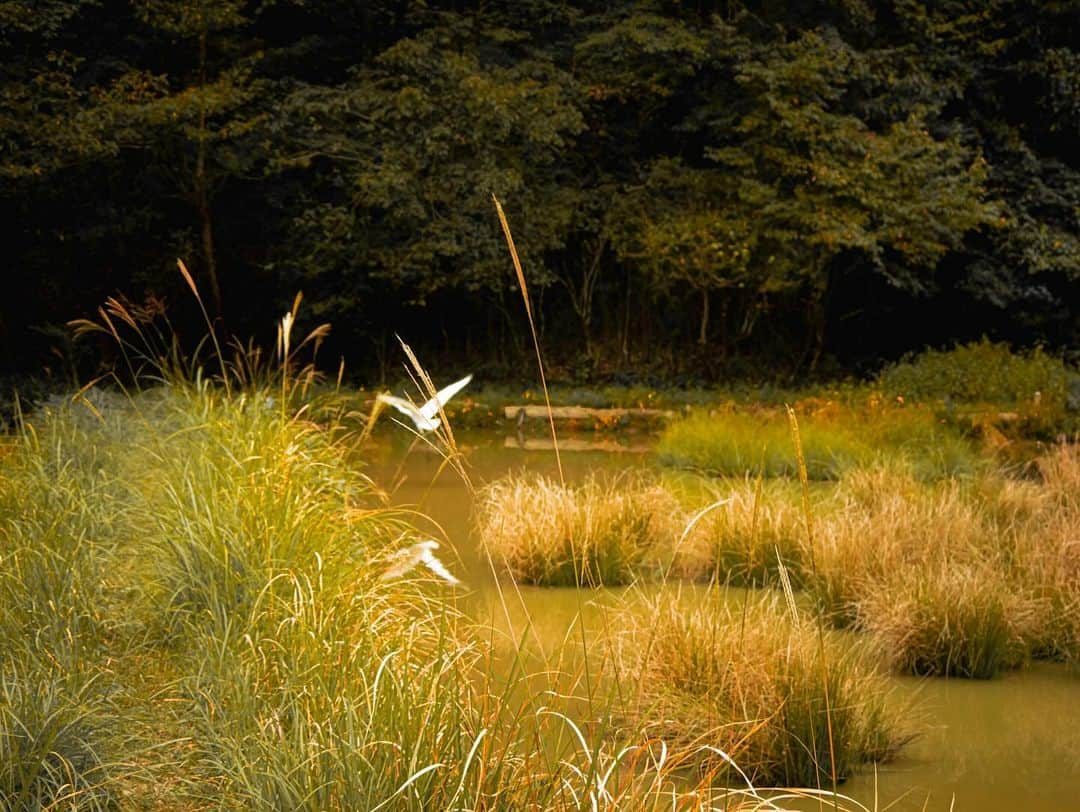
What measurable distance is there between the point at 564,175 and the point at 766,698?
44.5 feet

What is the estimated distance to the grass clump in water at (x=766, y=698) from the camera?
4078 mm

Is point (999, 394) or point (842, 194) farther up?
point (842, 194)

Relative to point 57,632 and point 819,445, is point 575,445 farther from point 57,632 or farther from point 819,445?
point 57,632

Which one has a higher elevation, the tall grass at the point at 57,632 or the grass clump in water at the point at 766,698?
the tall grass at the point at 57,632

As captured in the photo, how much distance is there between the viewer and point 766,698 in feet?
13.6

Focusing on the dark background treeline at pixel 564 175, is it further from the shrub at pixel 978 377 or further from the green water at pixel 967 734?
the green water at pixel 967 734

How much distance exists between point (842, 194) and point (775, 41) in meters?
1.93

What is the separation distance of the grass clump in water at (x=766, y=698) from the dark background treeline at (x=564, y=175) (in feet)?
33.9

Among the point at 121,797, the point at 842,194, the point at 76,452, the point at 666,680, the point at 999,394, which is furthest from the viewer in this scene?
the point at 842,194

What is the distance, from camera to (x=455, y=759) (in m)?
2.76

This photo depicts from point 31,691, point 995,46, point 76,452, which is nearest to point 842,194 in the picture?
point 995,46

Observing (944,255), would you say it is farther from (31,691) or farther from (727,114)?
(31,691)

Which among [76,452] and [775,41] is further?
[775,41]

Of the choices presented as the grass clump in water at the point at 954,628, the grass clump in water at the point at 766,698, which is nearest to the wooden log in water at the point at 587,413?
the grass clump in water at the point at 954,628
